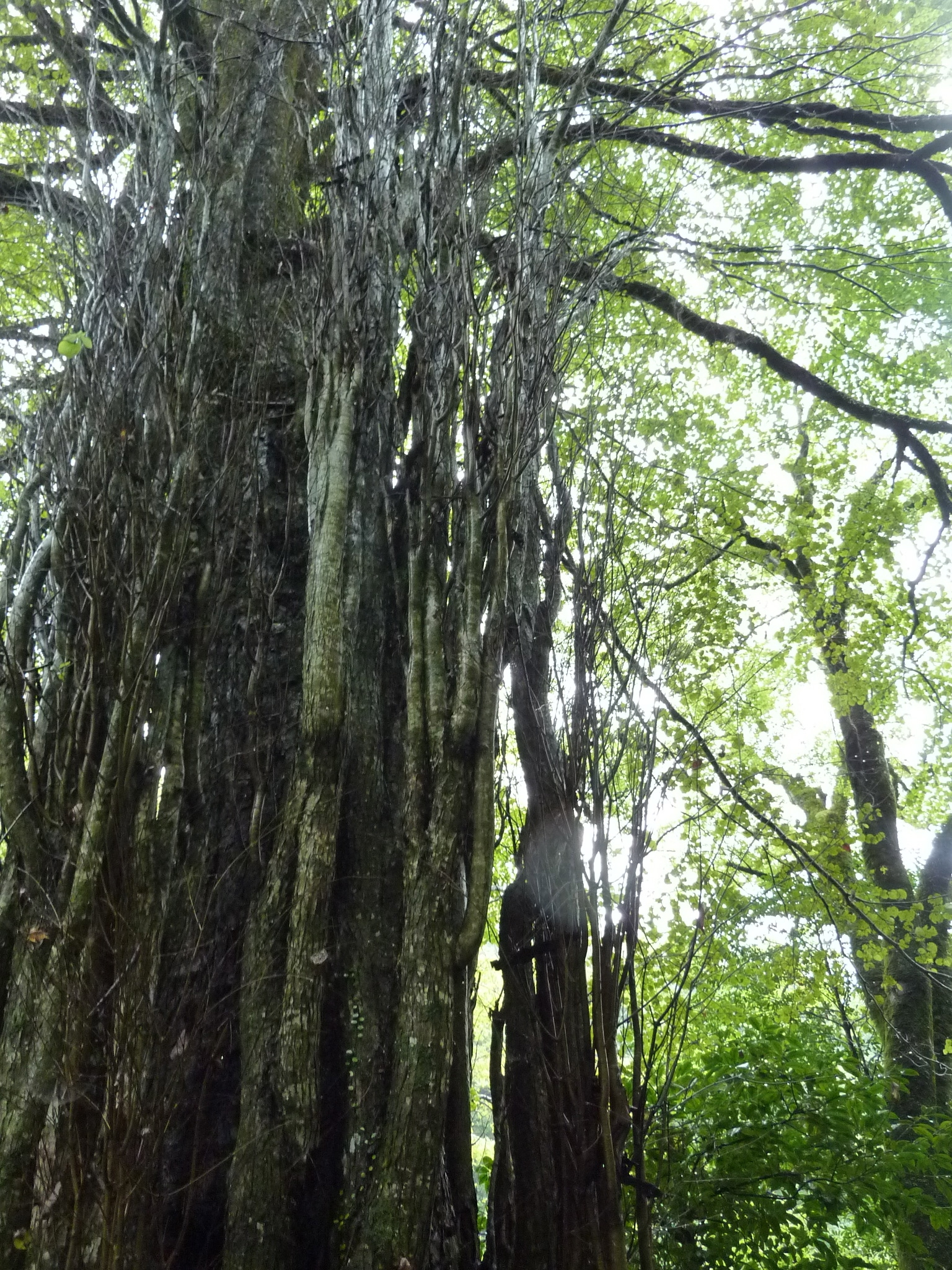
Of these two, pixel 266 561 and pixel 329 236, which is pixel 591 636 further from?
pixel 329 236

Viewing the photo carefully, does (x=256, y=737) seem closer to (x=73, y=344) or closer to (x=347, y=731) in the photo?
(x=347, y=731)

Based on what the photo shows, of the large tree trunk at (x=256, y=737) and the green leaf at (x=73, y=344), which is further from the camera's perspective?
the green leaf at (x=73, y=344)

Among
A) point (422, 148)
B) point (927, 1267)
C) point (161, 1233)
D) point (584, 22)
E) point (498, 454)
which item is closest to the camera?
point (161, 1233)

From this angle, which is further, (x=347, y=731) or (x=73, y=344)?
(x=347, y=731)

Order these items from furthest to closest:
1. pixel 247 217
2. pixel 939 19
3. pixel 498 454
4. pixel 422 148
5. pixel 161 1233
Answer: pixel 939 19 < pixel 247 217 < pixel 422 148 < pixel 498 454 < pixel 161 1233

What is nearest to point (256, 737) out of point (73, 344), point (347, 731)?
point (347, 731)

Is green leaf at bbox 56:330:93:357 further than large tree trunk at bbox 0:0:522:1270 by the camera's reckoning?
Yes

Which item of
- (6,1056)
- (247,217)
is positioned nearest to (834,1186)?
(6,1056)

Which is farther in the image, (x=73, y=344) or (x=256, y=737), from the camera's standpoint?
(x=256, y=737)

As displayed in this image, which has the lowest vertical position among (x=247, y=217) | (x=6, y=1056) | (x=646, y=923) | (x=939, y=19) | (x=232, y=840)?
(x=6, y=1056)

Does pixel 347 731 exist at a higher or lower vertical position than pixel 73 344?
lower

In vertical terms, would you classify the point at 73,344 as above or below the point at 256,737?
above

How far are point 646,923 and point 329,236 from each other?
4.49 metres

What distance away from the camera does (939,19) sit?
5.23m
